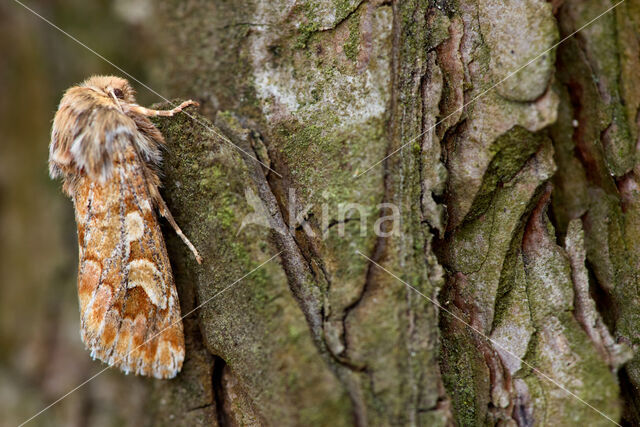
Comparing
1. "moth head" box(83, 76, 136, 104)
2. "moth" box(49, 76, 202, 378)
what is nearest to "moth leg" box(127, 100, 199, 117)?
"moth" box(49, 76, 202, 378)

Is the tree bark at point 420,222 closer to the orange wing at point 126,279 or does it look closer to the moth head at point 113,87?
the orange wing at point 126,279

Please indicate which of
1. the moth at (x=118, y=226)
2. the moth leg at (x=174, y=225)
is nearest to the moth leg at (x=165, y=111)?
the moth at (x=118, y=226)

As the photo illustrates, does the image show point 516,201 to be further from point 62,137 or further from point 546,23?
point 62,137

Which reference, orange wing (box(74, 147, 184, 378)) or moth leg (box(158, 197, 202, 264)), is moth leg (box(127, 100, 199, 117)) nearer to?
orange wing (box(74, 147, 184, 378))

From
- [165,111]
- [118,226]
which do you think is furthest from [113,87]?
[118,226]

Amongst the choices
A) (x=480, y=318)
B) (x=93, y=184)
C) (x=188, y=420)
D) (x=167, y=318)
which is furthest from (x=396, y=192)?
(x=93, y=184)
